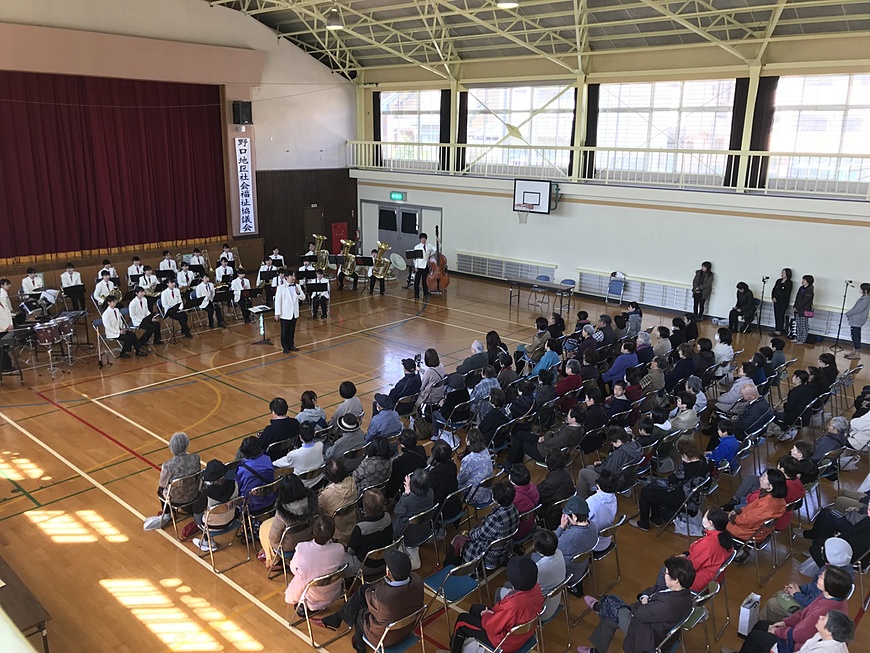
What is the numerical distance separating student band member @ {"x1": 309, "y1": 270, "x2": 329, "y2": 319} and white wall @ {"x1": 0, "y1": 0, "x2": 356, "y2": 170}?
7.02m

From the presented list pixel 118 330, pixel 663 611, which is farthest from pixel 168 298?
pixel 663 611

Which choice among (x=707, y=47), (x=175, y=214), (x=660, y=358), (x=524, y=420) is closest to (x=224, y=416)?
(x=524, y=420)

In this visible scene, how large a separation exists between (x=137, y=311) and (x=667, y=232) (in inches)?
516

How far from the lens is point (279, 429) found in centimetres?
816

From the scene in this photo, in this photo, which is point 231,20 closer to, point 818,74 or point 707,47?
point 707,47

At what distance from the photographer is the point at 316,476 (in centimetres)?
769

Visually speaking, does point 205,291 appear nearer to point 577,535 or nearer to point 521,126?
point 521,126

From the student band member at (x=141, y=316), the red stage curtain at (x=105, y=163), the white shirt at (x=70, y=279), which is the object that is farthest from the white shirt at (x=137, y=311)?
the red stage curtain at (x=105, y=163)

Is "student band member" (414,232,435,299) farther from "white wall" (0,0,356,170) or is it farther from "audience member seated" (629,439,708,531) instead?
"audience member seated" (629,439,708,531)


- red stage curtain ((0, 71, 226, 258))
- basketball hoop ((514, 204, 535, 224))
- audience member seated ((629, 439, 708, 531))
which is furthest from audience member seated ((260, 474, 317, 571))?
basketball hoop ((514, 204, 535, 224))

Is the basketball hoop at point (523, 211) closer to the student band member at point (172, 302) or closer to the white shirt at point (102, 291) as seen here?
the student band member at point (172, 302)

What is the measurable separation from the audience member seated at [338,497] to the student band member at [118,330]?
854cm

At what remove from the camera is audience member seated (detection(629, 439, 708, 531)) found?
288 inches

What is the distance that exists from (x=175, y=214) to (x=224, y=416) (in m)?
10.7
